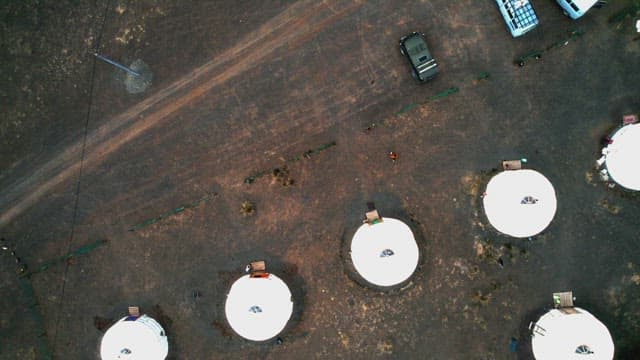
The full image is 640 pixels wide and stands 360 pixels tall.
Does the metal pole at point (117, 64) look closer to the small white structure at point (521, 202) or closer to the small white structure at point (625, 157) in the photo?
the small white structure at point (521, 202)

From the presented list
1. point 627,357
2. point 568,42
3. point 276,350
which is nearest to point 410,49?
point 568,42

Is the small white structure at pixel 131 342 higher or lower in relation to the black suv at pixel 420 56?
lower

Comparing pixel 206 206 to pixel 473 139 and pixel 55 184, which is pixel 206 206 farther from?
pixel 473 139

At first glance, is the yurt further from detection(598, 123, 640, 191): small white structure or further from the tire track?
the tire track

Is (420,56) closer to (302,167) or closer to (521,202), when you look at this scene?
(302,167)

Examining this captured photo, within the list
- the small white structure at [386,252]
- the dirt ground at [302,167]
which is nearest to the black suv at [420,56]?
the dirt ground at [302,167]

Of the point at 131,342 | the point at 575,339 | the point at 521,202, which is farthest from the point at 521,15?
the point at 131,342
